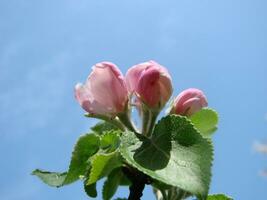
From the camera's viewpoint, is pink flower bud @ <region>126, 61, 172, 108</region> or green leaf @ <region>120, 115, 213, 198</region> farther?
pink flower bud @ <region>126, 61, 172, 108</region>

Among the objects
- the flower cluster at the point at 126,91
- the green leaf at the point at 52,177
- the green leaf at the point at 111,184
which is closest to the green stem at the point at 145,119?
the flower cluster at the point at 126,91

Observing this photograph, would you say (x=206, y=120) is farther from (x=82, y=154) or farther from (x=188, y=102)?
(x=82, y=154)

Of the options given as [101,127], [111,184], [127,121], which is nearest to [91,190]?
[111,184]

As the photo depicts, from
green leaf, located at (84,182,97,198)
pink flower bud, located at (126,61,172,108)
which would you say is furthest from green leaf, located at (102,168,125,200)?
pink flower bud, located at (126,61,172,108)

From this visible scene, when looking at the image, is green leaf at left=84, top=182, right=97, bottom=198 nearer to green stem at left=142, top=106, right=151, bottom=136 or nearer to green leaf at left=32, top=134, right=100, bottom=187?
green leaf at left=32, top=134, right=100, bottom=187

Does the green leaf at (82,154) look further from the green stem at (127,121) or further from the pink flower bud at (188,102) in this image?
the pink flower bud at (188,102)

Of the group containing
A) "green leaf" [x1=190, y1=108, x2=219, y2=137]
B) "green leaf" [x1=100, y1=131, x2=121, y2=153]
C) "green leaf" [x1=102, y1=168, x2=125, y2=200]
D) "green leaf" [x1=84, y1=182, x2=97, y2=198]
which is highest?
"green leaf" [x1=190, y1=108, x2=219, y2=137]
